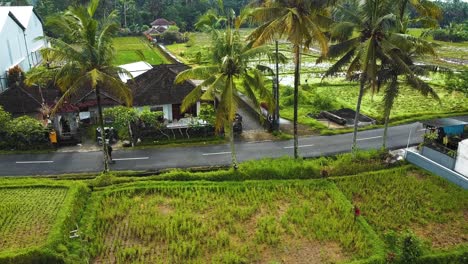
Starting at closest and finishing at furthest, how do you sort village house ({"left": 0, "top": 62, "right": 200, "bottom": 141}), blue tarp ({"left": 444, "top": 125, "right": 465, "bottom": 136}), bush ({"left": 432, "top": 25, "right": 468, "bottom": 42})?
blue tarp ({"left": 444, "top": 125, "right": 465, "bottom": 136}) → village house ({"left": 0, "top": 62, "right": 200, "bottom": 141}) → bush ({"left": 432, "top": 25, "right": 468, "bottom": 42})

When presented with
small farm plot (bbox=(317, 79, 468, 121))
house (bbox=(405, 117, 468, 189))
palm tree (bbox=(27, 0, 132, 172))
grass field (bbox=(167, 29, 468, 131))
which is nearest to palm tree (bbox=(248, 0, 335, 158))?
palm tree (bbox=(27, 0, 132, 172))

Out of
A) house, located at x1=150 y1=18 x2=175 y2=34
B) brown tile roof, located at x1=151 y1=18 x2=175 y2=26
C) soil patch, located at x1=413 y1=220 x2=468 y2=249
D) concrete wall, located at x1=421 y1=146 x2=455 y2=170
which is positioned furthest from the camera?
brown tile roof, located at x1=151 y1=18 x2=175 y2=26

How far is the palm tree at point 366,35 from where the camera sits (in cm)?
1873

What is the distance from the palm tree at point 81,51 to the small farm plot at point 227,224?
5044mm

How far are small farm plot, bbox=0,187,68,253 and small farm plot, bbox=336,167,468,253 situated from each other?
1301 cm

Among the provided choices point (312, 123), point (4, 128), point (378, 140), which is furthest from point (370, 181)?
point (4, 128)

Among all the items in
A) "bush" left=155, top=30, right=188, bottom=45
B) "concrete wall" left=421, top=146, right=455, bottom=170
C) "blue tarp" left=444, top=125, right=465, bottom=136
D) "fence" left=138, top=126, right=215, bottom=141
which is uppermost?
"bush" left=155, top=30, right=188, bottom=45

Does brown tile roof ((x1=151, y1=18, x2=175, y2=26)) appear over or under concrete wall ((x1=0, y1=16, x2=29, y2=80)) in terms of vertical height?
over

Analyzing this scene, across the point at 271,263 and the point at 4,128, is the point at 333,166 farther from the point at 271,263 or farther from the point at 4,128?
the point at 4,128

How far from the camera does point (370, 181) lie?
20344 mm

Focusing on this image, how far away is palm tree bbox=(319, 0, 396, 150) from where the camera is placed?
18731 mm

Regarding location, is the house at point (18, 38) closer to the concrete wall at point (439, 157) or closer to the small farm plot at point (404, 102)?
the small farm plot at point (404, 102)

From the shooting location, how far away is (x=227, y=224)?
55.7ft

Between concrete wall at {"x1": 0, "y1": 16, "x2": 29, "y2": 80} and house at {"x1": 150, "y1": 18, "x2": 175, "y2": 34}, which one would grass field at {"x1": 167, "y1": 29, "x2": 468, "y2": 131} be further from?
house at {"x1": 150, "y1": 18, "x2": 175, "y2": 34}
